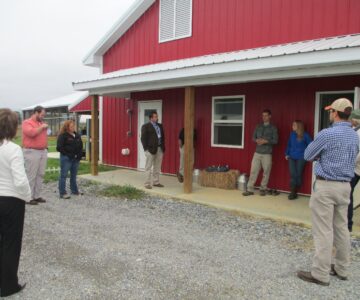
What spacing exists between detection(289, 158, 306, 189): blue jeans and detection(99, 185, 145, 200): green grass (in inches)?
122

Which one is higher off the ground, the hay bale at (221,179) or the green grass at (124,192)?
the hay bale at (221,179)

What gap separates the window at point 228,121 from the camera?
8.91 meters

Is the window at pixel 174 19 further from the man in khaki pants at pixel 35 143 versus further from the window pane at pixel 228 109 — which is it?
the man in khaki pants at pixel 35 143

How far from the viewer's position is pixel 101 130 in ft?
43.1

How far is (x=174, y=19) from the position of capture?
34.6 feet

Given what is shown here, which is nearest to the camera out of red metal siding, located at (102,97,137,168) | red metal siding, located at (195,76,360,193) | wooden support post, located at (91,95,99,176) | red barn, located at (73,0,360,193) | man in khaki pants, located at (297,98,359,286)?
man in khaki pants, located at (297,98,359,286)

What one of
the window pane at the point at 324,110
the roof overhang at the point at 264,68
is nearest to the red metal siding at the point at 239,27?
the roof overhang at the point at 264,68

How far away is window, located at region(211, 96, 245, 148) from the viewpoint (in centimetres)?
891

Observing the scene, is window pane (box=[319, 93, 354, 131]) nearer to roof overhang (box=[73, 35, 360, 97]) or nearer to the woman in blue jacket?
the woman in blue jacket

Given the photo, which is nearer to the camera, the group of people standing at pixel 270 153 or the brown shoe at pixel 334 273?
the brown shoe at pixel 334 273

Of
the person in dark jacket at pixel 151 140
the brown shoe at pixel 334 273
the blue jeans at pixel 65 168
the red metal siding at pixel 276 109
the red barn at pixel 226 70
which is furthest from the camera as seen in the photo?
the person in dark jacket at pixel 151 140

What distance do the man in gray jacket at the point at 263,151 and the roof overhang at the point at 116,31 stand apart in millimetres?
5696

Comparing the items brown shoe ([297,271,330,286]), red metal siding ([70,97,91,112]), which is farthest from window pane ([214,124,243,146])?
red metal siding ([70,97,91,112])

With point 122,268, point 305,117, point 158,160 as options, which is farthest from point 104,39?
point 122,268
